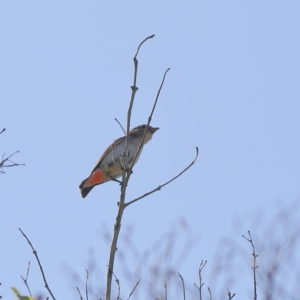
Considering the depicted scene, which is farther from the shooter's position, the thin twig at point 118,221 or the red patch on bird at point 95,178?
the red patch on bird at point 95,178

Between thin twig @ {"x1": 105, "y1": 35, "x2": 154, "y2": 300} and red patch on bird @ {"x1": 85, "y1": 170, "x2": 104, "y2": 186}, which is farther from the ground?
red patch on bird @ {"x1": 85, "y1": 170, "x2": 104, "y2": 186}

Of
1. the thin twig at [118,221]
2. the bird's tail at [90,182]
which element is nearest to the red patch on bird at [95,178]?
the bird's tail at [90,182]

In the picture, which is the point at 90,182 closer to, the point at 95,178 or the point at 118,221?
the point at 95,178

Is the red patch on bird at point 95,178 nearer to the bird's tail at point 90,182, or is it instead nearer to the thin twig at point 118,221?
the bird's tail at point 90,182

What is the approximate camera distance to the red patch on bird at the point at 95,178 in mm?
10125

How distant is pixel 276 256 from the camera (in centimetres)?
440

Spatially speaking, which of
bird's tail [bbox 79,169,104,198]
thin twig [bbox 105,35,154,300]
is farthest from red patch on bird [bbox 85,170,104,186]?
thin twig [bbox 105,35,154,300]

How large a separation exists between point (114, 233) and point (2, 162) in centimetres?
82

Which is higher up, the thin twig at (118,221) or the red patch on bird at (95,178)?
the red patch on bird at (95,178)

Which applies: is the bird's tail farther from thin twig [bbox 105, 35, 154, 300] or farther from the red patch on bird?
thin twig [bbox 105, 35, 154, 300]

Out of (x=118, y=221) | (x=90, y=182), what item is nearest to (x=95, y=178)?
(x=90, y=182)

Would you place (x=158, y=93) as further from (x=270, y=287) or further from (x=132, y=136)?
(x=132, y=136)

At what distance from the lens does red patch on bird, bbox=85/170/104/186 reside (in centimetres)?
1012

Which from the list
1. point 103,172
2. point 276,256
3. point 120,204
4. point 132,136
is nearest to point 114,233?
point 120,204
